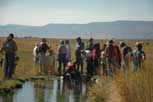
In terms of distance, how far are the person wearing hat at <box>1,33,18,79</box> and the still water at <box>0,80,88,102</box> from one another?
812mm

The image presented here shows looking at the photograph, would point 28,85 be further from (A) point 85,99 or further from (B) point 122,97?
(B) point 122,97

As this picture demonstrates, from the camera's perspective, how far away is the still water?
44.3ft

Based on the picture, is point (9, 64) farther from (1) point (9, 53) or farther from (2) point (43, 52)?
(2) point (43, 52)

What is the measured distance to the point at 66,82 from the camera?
19.2m

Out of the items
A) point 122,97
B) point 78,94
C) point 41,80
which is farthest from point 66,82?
point 122,97

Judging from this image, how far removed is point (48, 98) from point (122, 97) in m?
3.86

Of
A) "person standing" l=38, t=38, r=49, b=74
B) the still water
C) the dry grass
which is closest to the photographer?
the dry grass

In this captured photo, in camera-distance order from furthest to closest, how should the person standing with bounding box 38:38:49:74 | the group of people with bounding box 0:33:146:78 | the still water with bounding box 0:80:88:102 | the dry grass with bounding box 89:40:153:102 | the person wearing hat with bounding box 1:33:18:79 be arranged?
the person standing with bounding box 38:38:49:74 → the group of people with bounding box 0:33:146:78 → the person wearing hat with bounding box 1:33:18:79 → the still water with bounding box 0:80:88:102 → the dry grass with bounding box 89:40:153:102

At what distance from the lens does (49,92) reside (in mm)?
15500

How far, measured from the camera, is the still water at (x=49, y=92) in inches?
→ 532

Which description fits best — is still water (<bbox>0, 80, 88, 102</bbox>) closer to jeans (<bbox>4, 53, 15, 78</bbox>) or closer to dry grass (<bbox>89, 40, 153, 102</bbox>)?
jeans (<bbox>4, 53, 15, 78</bbox>)

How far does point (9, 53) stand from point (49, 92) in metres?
2.96

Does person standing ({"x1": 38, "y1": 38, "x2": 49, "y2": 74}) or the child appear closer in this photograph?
person standing ({"x1": 38, "y1": 38, "x2": 49, "y2": 74})

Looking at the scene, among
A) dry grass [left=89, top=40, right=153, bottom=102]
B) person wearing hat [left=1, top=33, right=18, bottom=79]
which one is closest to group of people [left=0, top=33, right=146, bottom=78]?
person wearing hat [left=1, top=33, right=18, bottom=79]
